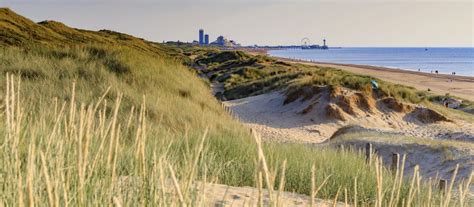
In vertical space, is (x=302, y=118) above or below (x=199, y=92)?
below

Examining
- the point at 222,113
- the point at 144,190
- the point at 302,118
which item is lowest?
the point at 302,118

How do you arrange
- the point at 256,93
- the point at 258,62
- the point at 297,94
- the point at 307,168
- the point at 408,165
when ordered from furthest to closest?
the point at 258,62 → the point at 256,93 → the point at 297,94 → the point at 408,165 → the point at 307,168

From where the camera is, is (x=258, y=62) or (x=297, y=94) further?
(x=258, y=62)

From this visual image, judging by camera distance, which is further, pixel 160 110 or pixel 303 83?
pixel 303 83

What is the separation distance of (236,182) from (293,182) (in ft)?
1.97

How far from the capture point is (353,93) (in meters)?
21.6

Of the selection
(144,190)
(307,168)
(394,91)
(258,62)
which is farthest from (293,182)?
(258,62)

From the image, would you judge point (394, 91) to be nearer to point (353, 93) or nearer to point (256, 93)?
point (353, 93)

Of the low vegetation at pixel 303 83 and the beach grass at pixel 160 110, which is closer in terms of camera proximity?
the beach grass at pixel 160 110

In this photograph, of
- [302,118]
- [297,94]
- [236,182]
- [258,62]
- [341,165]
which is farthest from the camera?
[258,62]

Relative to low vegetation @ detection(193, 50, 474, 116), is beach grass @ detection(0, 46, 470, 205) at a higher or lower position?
higher

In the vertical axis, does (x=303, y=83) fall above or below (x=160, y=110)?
below

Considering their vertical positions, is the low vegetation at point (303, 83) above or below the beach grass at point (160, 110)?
below

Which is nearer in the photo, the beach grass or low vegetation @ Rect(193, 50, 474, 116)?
the beach grass
